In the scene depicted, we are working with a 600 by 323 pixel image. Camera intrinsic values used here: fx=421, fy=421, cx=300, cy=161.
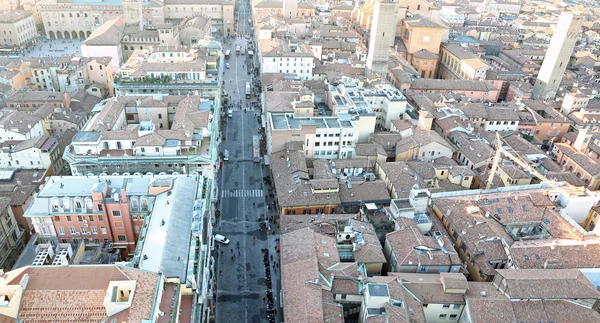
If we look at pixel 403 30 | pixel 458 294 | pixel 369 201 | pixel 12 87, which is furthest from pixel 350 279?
pixel 403 30

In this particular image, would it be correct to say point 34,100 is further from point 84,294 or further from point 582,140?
point 582,140

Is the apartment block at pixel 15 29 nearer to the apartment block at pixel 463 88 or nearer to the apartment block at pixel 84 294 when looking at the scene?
the apartment block at pixel 463 88

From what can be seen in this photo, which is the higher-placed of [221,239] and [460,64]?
[460,64]

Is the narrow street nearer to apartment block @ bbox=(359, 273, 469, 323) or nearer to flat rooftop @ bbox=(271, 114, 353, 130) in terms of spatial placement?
flat rooftop @ bbox=(271, 114, 353, 130)

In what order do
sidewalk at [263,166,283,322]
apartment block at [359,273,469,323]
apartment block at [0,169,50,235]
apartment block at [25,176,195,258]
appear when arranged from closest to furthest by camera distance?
apartment block at [359,273,469,323] → apartment block at [25,176,195,258] → sidewalk at [263,166,283,322] → apartment block at [0,169,50,235]

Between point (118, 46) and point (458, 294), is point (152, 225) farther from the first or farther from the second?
point (118, 46)

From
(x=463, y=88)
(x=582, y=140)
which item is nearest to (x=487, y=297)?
(x=582, y=140)

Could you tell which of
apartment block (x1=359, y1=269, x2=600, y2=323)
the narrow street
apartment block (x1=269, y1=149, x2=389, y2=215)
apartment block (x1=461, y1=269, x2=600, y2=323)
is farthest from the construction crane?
the narrow street

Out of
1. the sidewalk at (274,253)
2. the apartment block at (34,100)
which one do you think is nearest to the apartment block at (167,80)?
the apartment block at (34,100)
